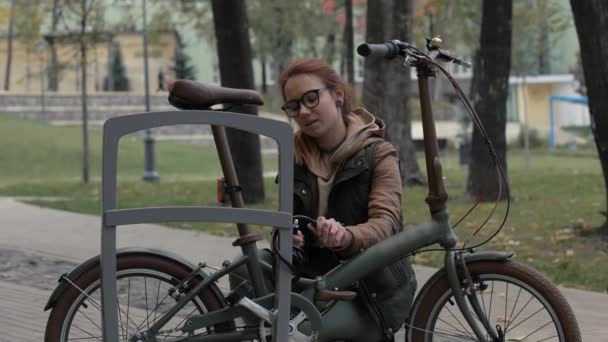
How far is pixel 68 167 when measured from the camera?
33125 millimetres

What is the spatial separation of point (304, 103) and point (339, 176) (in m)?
0.30

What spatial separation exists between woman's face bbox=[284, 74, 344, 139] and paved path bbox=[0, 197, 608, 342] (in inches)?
78.2

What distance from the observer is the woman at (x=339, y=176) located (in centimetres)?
441

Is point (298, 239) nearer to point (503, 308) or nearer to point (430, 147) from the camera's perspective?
point (430, 147)

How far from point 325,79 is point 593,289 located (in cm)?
419

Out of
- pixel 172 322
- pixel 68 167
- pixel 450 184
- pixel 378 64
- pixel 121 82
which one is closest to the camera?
pixel 172 322

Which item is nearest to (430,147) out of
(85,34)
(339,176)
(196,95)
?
(339,176)

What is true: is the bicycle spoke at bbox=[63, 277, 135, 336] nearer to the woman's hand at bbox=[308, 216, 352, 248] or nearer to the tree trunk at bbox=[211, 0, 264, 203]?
the woman's hand at bbox=[308, 216, 352, 248]

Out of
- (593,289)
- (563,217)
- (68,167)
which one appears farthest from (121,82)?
(593,289)

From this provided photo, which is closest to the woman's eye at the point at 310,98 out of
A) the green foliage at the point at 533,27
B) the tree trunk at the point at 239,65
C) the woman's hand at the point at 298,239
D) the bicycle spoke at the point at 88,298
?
the woman's hand at the point at 298,239

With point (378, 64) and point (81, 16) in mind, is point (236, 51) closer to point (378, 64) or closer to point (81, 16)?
point (378, 64)

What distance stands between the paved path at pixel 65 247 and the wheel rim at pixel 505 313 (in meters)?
1.88

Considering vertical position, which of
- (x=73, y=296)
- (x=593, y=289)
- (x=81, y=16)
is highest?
(x=81, y=16)

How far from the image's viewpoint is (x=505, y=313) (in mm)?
4297
